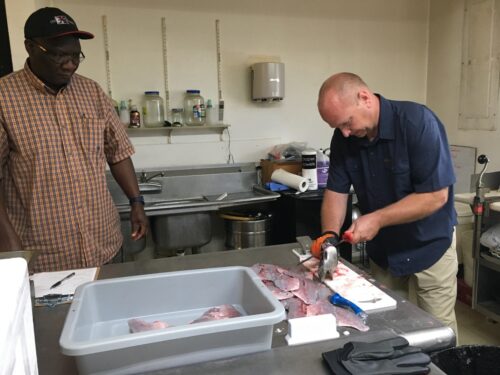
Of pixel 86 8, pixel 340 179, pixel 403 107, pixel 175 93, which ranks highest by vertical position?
pixel 86 8

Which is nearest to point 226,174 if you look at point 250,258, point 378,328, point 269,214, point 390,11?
point 269,214

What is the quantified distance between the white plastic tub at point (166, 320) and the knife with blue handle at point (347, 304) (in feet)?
0.76

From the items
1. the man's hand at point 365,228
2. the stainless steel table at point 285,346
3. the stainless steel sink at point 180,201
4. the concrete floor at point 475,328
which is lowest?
the concrete floor at point 475,328

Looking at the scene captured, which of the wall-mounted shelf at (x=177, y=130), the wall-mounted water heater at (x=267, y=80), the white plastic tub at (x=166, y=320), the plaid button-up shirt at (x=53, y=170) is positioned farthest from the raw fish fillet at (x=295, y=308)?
the wall-mounted water heater at (x=267, y=80)

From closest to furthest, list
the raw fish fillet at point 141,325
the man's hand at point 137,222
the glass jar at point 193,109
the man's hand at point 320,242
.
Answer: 1. the raw fish fillet at point 141,325
2. the man's hand at point 320,242
3. the man's hand at point 137,222
4. the glass jar at point 193,109

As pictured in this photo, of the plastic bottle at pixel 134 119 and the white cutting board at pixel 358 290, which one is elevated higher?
the plastic bottle at pixel 134 119

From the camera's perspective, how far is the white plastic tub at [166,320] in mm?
836

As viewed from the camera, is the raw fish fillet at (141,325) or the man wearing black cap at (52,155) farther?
the man wearing black cap at (52,155)

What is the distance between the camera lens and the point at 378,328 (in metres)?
1.06

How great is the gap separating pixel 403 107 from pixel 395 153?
18cm

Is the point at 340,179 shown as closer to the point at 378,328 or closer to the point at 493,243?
the point at 378,328

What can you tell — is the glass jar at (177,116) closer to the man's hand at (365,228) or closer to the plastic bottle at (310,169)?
the plastic bottle at (310,169)

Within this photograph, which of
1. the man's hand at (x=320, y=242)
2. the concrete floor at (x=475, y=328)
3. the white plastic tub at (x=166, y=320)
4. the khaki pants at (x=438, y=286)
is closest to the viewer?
the white plastic tub at (x=166, y=320)

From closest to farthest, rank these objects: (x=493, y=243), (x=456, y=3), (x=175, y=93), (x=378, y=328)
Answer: (x=378, y=328), (x=493, y=243), (x=175, y=93), (x=456, y=3)
